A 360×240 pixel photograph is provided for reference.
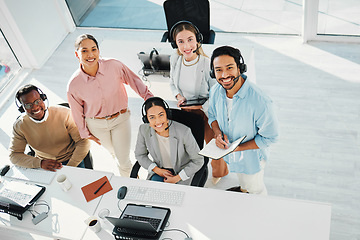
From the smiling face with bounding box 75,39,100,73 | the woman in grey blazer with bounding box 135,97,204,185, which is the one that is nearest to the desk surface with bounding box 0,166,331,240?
the woman in grey blazer with bounding box 135,97,204,185

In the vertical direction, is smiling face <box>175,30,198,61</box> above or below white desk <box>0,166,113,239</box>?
above

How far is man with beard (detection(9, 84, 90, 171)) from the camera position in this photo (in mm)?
3174

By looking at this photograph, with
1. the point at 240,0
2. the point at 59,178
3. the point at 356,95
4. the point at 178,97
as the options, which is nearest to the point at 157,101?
the point at 178,97

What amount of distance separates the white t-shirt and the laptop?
1.75ft

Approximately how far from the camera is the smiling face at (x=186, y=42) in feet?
→ 10.4

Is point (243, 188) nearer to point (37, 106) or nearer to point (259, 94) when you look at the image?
point (259, 94)

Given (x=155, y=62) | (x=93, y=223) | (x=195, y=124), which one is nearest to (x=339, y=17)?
(x=155, y=62)

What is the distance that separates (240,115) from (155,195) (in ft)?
2.97

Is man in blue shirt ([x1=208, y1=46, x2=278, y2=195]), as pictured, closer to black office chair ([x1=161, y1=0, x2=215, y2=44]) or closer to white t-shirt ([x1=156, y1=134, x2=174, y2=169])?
white t-shirt ([x1=156, y1=134, x2=174, y2=169])

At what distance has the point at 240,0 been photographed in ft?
17.9

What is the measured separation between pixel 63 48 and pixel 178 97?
332 cm

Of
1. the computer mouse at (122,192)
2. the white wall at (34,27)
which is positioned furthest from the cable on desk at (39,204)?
the white wall at (34,27)

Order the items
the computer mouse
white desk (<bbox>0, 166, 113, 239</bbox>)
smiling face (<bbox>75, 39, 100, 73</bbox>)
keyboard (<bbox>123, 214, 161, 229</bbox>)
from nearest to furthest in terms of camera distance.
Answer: keyboard (<bbox>123, 214, 161, 229</bbox>)
white desk (<bbox>0, 166, 113, 239</bbox>)
the computer mouse
smiling face (<bbox>75, 39, 100, 73</bbox>)

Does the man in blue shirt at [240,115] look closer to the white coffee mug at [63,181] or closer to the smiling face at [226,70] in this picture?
the smiling face at [226,70]
